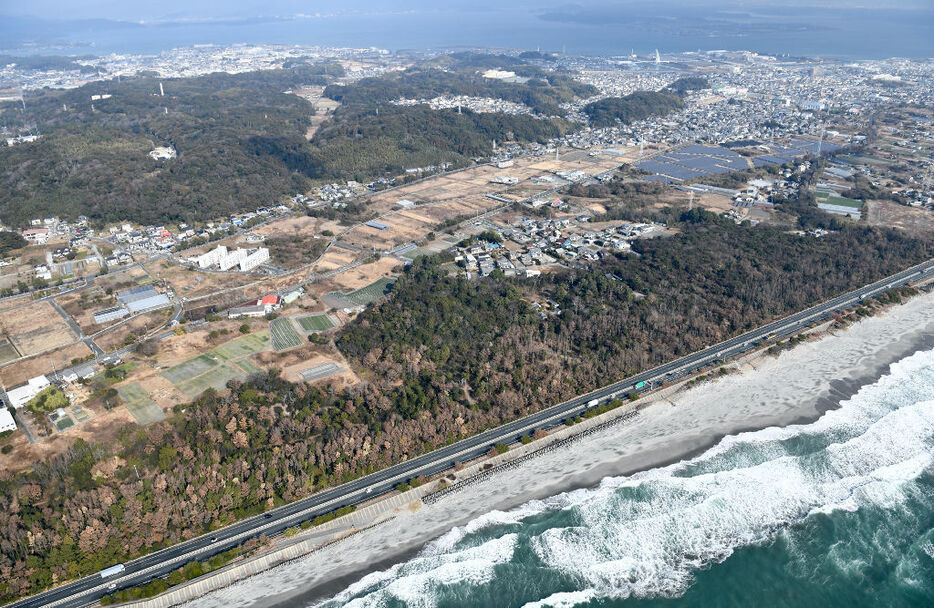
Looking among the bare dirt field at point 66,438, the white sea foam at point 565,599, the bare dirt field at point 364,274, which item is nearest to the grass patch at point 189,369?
the bare dirt field at point 66,438

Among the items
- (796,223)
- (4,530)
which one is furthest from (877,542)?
(796,223)

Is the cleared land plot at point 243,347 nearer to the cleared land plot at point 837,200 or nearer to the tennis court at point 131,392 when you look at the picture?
the tennis court at point 131,392

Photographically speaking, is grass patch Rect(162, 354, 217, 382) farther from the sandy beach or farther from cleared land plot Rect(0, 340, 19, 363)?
the sandy beach

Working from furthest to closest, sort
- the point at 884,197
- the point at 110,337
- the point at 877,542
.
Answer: the point at 884,197 < the point at 110,337 < the point at 877,542

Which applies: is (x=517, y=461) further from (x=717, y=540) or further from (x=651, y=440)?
(x=717, y=540)

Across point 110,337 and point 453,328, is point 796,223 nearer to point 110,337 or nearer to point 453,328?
point 453,328

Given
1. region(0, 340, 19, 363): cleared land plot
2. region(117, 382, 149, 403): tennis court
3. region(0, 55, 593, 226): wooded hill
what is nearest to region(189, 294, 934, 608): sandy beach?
region(117, 382, 149, 403): tennis court
